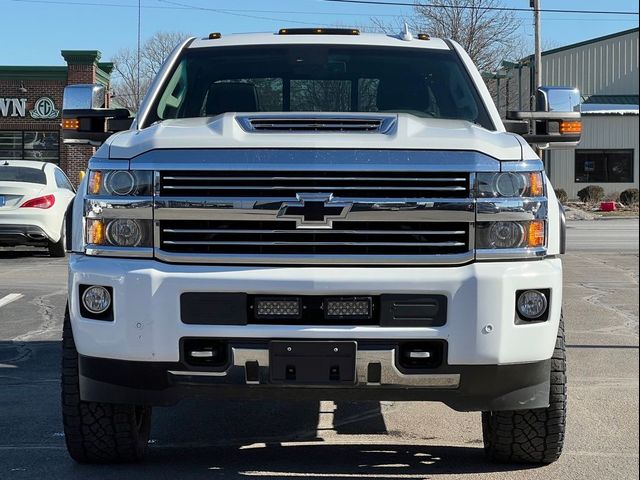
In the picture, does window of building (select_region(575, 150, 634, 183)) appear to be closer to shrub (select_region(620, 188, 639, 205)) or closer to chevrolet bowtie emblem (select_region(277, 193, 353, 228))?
shrub (select_region(620, 188, 639, 205))

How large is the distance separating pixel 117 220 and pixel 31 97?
3393cm

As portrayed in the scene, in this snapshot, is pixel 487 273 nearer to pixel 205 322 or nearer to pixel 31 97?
pixel 205 322

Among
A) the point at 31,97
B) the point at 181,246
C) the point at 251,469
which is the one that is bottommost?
the point at 251,469

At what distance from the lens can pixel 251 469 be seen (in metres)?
4.88

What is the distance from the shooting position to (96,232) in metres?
4.41

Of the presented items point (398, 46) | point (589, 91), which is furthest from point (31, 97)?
point (398, 46)

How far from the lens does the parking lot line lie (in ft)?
36.0

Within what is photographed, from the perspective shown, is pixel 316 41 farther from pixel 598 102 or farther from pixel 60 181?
pixel 598 102

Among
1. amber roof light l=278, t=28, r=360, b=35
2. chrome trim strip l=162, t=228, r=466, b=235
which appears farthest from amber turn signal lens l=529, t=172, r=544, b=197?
amber roof light l=278, t=28, r=360, b=35

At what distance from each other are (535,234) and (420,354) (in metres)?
0.67

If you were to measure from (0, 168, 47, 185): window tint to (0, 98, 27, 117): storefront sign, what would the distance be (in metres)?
Answer: 21.0

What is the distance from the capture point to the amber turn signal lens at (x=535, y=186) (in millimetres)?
4387

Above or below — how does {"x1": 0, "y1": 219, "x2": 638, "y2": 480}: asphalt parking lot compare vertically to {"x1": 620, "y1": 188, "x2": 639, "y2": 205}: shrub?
below

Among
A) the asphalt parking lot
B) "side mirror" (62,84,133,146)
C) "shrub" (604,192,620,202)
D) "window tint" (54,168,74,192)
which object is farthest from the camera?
"shrub" (604,192,620,202)
